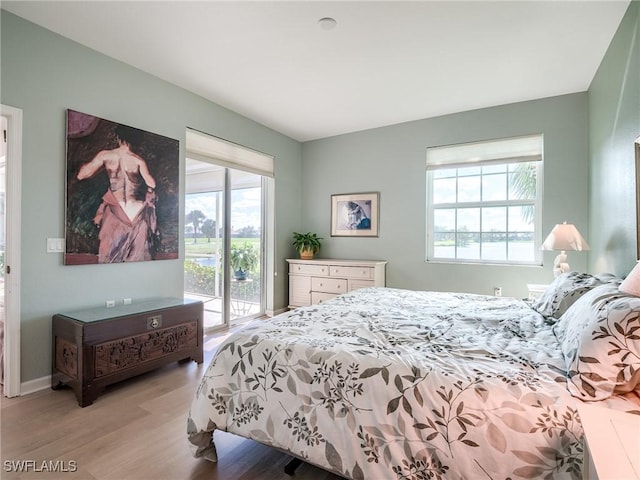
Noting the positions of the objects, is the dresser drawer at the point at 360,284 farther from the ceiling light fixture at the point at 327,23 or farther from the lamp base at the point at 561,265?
the ceiling light fixture at the point at 327,23

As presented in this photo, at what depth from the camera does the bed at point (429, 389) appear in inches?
44.8

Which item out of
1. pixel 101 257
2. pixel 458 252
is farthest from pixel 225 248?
pixel 458 252

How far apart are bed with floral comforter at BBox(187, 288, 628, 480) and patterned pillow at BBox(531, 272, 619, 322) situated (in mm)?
115

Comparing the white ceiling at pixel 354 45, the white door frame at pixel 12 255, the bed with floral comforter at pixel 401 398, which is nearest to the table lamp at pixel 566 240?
the bed with floral comforter at pixel 401 398

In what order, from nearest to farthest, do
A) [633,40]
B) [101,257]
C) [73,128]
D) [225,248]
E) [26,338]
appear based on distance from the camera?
[633,40]
[26,338]
[73,128]
[101,257]
[225,248]

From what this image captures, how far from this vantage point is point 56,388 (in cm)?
252

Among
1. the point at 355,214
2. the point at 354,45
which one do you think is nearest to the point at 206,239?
the point at 355,214

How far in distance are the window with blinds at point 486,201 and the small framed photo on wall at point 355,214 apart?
0.77 m

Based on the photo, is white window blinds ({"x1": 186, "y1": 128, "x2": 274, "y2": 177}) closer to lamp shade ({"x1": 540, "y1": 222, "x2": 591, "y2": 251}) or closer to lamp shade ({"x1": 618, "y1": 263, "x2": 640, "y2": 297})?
lamp shade ({"x1": 540, "y1": 222, "x2": 591, "y2": 251})

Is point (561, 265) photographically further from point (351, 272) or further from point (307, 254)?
point (307, 254)

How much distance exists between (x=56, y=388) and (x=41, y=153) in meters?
1.81

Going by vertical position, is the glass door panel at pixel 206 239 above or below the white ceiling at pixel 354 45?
below

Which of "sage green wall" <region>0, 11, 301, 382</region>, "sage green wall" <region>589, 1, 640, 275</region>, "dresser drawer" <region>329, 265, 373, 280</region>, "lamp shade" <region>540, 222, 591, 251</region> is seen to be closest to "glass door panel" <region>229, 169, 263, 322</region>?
"dresser drawer" <region>329, 265, 373, 280</region>

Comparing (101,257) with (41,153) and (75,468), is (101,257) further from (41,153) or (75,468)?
(75,468)
